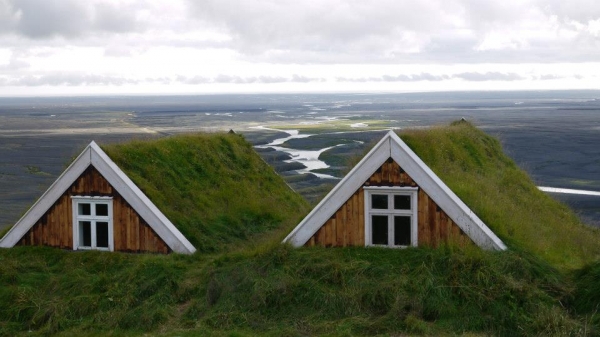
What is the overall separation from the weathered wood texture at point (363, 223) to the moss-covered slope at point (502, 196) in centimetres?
103

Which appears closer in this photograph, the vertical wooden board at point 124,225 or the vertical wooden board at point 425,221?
the vertical wooden board at point 425,221

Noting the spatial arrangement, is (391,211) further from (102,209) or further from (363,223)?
(102,209)

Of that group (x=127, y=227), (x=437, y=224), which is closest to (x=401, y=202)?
(x=437, y=224)

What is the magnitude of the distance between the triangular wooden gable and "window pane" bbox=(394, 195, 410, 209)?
4.59m

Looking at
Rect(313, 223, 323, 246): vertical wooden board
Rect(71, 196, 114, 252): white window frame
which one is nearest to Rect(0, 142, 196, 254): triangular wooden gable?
Rect(71, 196, 114, 252): white window frame

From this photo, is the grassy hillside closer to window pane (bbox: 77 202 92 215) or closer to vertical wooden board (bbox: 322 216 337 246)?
vertical wooden board (bbox: 322 216 337 246)

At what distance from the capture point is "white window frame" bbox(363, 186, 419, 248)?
15.5 m

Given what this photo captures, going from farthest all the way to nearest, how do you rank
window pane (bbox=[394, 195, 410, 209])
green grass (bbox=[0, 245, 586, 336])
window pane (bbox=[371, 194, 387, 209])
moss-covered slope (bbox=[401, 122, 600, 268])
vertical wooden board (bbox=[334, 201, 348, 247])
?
moss-covered slope (bbox=[401, 122, 600, 268]), vertical wooden board (bbox=[334, 201, 348, 247]), window pane (bbox=[371, 194, 387, 209]), window pane (bbox=[394, 195, 410, 209]), green grass (bbox=[0, 245, 586, 336])

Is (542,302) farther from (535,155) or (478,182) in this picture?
(535,155)

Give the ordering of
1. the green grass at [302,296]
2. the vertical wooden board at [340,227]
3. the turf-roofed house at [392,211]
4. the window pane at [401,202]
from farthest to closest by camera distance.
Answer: the vertical wooden board at [340,227] → the window pane at [401,202] → the turf-roofed house at [392,211] → the green grass at [302,296]

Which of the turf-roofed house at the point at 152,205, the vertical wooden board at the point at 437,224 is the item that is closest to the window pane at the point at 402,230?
the vertical wooden board at the point at 437,224

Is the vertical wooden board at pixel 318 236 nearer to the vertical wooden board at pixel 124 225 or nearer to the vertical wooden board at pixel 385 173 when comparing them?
the vertical wooden board at pixel 385 173

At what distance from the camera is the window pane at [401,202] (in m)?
15.6

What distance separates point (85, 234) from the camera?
17.3m
